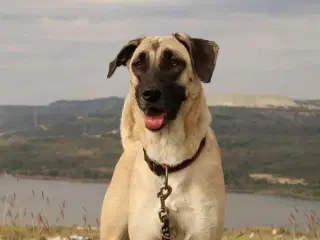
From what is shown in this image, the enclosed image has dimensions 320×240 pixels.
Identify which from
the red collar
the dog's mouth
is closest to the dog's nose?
the dog's mouth

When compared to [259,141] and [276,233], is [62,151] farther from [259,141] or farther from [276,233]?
[276,233]

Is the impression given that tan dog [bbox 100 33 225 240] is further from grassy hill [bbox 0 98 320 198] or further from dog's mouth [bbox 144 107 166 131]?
grassy hill [bbox 0 98 320 198]

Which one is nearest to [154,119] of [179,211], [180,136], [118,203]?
[180,136]

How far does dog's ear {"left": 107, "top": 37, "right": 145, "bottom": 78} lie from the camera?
7922 mm

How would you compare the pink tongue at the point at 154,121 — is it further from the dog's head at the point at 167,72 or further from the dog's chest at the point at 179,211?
the dog's chest at the point at 179,211

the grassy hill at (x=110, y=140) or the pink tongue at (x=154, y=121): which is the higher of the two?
the pink tongue at (x=154, y=121)

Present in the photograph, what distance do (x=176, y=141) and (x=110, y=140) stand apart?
121836 millimetres

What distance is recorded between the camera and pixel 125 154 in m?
8.38

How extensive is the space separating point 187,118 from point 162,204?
0.91 meters

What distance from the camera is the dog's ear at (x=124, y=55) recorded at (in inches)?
312

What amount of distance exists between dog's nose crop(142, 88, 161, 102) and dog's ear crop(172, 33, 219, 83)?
540mm

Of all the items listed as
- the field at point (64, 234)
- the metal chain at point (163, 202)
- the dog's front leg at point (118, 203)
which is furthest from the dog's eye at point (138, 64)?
the field at point (64, 234)

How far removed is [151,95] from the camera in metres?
7.05

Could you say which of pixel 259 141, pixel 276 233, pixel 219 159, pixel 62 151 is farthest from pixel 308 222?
pixel 259 141
